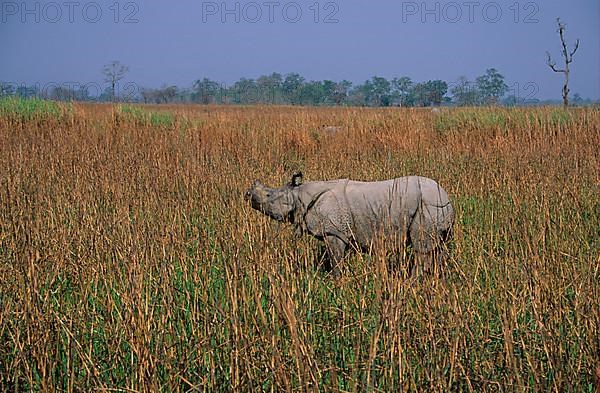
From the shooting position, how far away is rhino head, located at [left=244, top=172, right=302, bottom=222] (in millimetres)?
4094

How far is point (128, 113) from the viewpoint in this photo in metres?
11.7

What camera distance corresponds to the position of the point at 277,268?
229 centimetres

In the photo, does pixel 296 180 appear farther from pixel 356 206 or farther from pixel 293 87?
pixel 293 87

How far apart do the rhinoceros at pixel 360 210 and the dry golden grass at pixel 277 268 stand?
172 mm

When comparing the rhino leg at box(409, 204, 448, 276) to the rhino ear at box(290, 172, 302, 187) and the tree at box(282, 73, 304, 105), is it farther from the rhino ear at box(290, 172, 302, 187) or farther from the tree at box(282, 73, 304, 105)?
the tree at box(282, 73, 304, 105)

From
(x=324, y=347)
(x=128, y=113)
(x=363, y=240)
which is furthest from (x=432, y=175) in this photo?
(x=128, y=113)

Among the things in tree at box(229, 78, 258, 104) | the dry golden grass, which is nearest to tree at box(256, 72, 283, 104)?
tree at box(229, 78, 258, 104)

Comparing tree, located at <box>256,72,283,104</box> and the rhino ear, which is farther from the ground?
tree, located at <box>256,72,283,104</box>

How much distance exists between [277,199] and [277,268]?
1849 mm

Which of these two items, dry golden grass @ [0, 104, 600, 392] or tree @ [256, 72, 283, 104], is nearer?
dry golden grass @ [0, 104, 600, 392]

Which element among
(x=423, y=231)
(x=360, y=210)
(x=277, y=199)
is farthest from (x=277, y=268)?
(x=277, y=199)

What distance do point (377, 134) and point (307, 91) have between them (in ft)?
321

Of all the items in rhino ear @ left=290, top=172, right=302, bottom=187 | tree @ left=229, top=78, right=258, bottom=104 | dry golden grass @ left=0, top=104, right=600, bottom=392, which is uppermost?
tree @ left=229, top=78, right=258, bottom=104

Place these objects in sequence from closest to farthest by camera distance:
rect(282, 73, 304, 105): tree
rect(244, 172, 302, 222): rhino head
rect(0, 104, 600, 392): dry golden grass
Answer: rect(0, 104, 600, 392): dry golden grass
rect(244, 172, 302, 222): rhino head
rect(282, 73, 304, 105): tree
